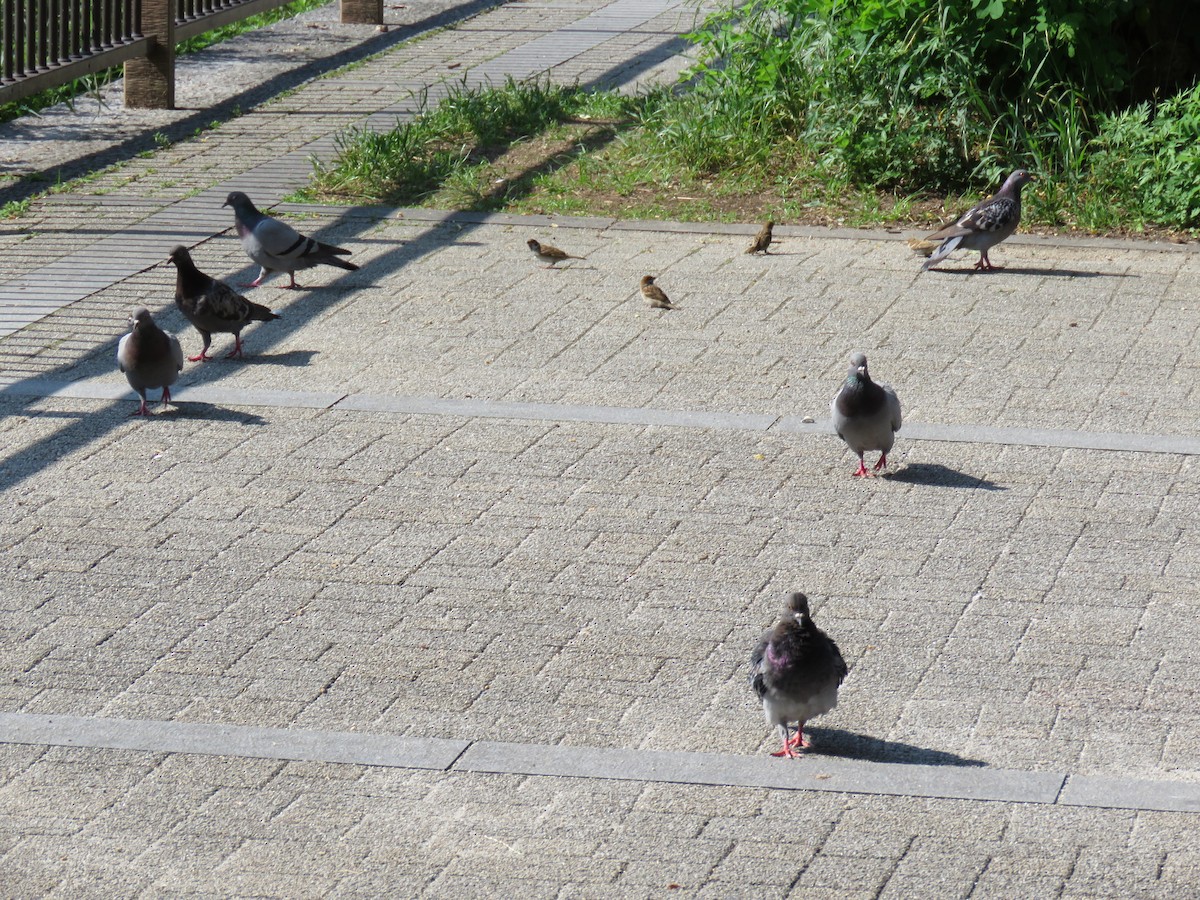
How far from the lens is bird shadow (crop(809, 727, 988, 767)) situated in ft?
16.3

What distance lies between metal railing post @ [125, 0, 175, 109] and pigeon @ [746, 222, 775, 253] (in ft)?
21.1

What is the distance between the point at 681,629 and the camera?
591cm

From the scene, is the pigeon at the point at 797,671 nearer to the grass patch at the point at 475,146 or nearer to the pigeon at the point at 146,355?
the pigeon at the point at 146,355

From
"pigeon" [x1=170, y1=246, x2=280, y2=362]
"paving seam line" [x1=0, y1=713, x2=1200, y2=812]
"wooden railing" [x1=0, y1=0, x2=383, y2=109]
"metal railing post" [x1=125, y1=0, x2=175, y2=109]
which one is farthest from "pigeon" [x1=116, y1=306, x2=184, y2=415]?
"metal railing post" [x1=125, y1=0, x2=175, y2=109]

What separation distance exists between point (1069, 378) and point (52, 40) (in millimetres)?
8947

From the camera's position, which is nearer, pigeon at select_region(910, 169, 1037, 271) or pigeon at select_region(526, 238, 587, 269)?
pigeon at select_region(910, 169, 1037, 271)

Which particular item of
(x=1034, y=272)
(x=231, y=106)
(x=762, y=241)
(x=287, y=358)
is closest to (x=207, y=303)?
(x=287, y=358)

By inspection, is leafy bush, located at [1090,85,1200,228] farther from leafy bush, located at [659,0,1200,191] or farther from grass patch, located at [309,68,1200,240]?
leafy bush, located at [659,0,1200,191]

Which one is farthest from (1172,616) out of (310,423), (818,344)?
(310,423)

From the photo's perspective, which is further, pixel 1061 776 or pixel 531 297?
pixel 531 297

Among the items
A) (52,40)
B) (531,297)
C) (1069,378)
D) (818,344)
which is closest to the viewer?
(1069,378)

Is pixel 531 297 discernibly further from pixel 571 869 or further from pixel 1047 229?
pixel 571 869

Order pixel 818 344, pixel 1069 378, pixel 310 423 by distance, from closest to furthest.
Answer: pixel 310 423, pixel 1069 378, pixel 818 344

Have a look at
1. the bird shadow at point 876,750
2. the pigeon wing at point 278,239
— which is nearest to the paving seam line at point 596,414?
the pigeon wing at point 278,239
